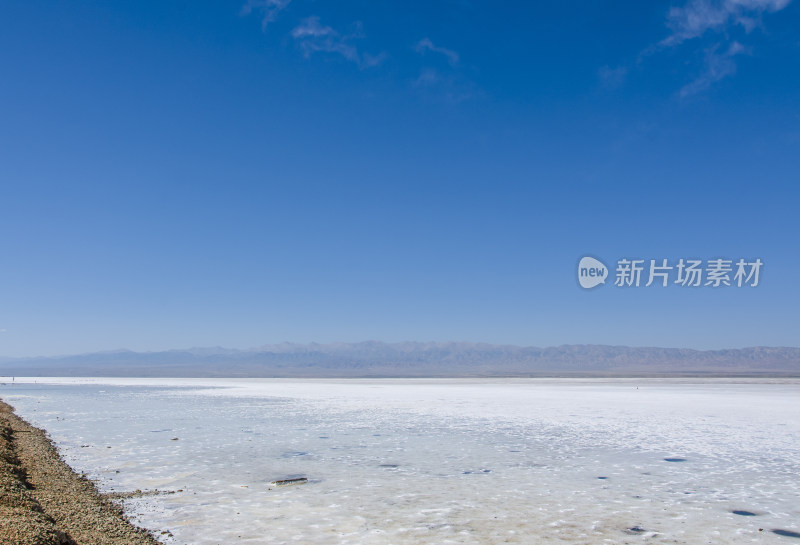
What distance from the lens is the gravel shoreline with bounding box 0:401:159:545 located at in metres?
5.38

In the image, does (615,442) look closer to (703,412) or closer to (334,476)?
(334,476)

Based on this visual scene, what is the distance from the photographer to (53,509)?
7301mm

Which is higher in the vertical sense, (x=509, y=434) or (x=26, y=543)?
A: (x=26, y=543)

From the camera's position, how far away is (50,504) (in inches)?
299

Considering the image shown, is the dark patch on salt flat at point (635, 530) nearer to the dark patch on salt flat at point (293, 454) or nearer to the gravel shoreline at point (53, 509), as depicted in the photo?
the gravel shoreline at point (53, 509)

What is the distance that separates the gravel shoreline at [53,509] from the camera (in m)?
5.38

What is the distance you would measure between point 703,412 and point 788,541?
18916 mm

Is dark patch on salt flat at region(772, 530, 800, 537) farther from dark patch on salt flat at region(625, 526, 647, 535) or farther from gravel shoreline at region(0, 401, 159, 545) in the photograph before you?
gravel shoreline at region(0, 401, 159, 545)

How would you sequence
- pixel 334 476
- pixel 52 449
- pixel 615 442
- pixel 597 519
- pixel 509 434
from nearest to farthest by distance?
1. pixel 597 519
2. pixel 334 476
3. pixel 52 449
4. pixel 615 442
5. pixel 509 434

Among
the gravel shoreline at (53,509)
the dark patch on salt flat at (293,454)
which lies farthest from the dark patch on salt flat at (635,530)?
the dark patch on salt flat at (293,454)

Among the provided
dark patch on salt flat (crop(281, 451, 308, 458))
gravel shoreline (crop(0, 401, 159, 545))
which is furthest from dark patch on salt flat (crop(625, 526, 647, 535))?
dark patch on salt flat (crop(281, 451, 308, 458))

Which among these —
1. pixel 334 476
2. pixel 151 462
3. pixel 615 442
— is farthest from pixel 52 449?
pixel 615 442

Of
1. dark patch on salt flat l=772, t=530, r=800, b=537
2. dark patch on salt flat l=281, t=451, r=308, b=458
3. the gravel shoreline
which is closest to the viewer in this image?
the gravel shoreline

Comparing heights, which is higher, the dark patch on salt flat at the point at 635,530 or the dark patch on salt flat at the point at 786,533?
the dark patch on salt flat at the point at 786,533
